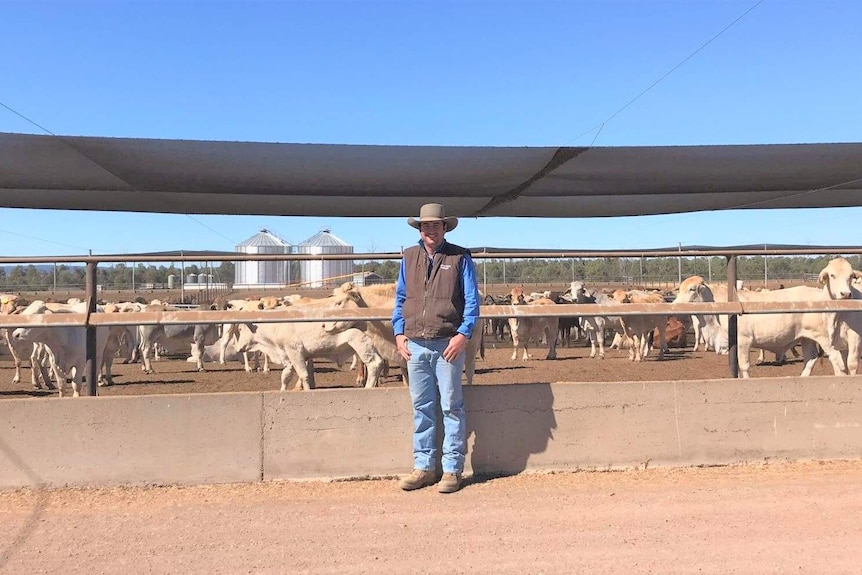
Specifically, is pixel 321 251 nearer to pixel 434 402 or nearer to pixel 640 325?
pixel 640 325

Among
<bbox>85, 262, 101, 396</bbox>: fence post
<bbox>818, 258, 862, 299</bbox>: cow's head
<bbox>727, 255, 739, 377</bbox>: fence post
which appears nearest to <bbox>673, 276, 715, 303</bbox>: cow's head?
<bbox>818, 258, 862, 299</bbox>: cow's head

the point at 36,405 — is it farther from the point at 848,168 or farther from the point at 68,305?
the point at 68,305

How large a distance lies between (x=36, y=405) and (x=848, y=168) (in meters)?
7.71

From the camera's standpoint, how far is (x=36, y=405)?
18.4ft

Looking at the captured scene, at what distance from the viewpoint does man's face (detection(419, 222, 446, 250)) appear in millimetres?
5430

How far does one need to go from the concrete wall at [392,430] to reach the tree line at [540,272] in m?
6.90

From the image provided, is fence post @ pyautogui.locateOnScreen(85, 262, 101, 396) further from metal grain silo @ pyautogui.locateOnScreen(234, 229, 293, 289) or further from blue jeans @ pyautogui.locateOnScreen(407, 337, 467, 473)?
metal grain silo @ pyautogui.locateOnScreen(234, 229, 293, 289)

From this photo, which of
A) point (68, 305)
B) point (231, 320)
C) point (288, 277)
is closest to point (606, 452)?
point (231, 320)

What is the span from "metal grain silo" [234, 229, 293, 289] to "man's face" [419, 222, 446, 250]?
9.93 m

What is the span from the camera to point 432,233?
545 centimetres

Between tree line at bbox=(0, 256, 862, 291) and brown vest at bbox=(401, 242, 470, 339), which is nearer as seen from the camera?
brown vest at bbox=(401, 242, 470, 339)

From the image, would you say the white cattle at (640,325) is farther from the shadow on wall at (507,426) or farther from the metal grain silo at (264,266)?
the shadow on wall at (507,426)

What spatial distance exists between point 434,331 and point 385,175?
6.41 feet

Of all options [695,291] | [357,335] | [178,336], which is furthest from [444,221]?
[178,336]
